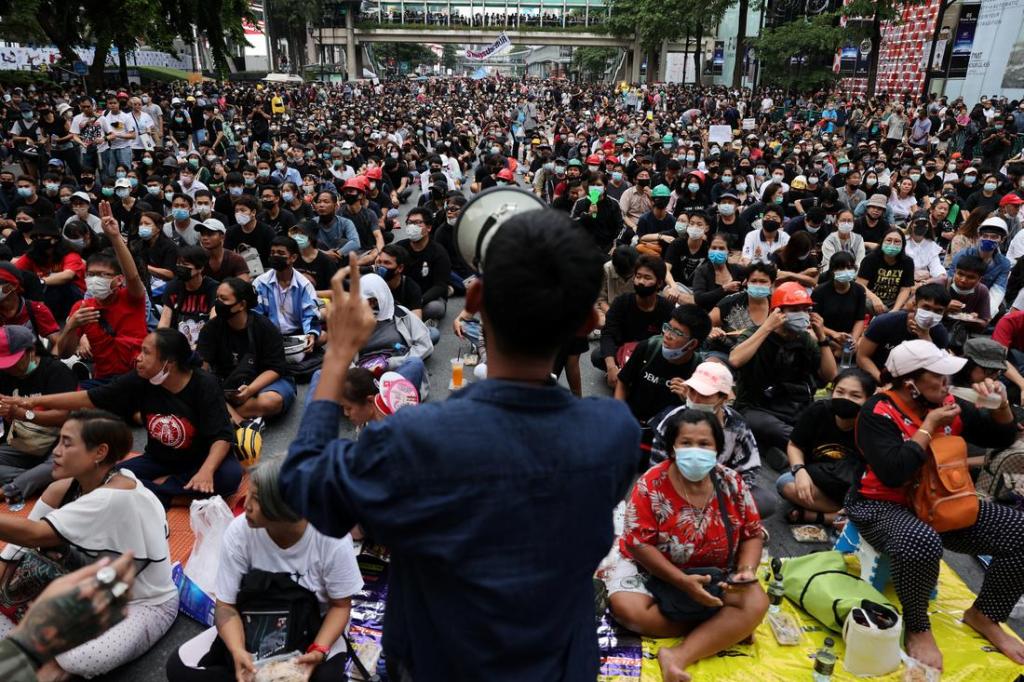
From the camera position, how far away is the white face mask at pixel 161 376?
4.12 meters

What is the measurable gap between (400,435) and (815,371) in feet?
16.0

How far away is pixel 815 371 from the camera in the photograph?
213 inches

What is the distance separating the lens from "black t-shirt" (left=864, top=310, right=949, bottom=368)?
5.57 meters

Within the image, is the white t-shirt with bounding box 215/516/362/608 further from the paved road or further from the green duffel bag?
the green duffel bag

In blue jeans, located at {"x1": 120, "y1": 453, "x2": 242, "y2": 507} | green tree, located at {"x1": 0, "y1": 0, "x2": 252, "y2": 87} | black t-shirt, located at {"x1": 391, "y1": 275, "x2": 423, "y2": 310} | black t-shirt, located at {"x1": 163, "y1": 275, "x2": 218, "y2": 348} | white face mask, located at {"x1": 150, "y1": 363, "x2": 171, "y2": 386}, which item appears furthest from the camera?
green tree, located at {"x1": 0, "y1": 0, "x2": 252, "y2": 87}

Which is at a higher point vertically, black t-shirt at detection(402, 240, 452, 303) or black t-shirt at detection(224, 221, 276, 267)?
black t-shirt at detection(224, 221, 276, 267)

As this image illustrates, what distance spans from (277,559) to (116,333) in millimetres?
3604

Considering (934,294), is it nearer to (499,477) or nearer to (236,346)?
(499,477)

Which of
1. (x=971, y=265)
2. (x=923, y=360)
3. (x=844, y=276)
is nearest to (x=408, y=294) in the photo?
(x=844, y=276)

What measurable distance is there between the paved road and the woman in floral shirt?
3.55 ft

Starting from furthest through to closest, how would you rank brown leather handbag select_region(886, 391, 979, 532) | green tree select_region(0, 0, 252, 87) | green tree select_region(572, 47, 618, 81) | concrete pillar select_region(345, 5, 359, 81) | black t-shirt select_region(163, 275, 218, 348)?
1. green tree select_region(572, 47, 618, 81)
2. concrete pillar select_region(345, 5, 359, 81)
3. green tree select_region(0, 0, 252, 87)
4. black t-shirt select_region(163, 275, 218, 348)
5. brown leather handbag select_region(886, 391, 979, 532)

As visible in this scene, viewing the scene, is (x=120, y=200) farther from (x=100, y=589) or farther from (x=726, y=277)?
(x=100, y=589)

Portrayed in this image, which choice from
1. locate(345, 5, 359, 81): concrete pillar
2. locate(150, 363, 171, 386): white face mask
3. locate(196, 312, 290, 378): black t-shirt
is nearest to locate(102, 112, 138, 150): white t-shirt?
locate(196, 312, 290, 378): black t-shirt

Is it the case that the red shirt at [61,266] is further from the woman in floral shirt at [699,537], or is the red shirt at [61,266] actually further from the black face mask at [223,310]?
the woman in floral shirt at [699,537]
